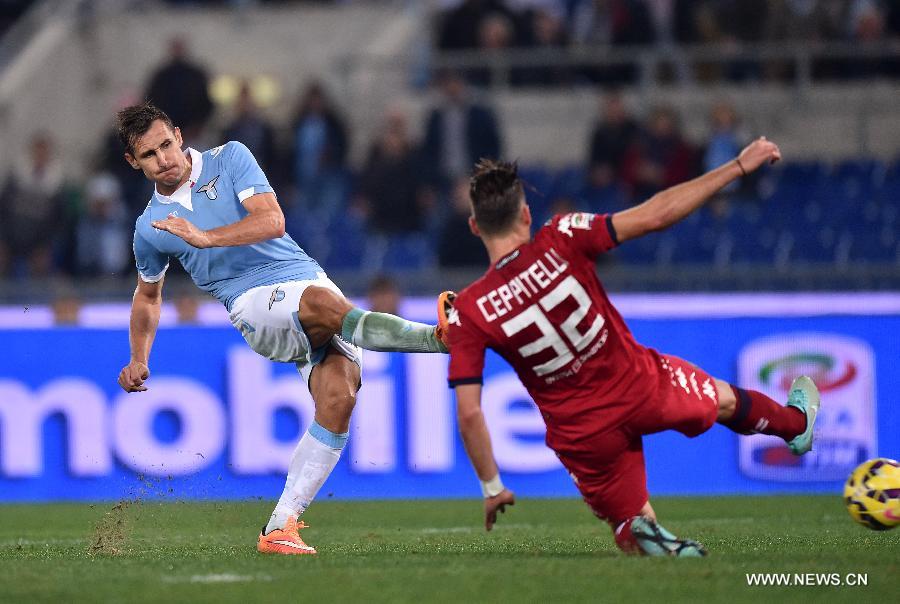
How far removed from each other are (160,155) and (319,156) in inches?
350

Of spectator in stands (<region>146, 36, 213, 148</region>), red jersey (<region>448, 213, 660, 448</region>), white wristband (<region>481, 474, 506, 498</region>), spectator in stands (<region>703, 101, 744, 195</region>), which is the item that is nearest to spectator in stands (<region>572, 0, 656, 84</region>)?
spectator in stands (<region>703, 101, 744, 195</region>)

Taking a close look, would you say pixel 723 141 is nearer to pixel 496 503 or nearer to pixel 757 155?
pixel 757 155

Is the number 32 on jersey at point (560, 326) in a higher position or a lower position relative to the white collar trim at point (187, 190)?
lower

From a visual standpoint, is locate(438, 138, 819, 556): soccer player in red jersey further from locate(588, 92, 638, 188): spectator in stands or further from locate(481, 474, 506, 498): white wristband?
locate(588, 92, 638, 188): spectator in stands

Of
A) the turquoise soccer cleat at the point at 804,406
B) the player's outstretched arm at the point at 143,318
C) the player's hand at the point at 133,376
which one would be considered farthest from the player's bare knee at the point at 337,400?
the turquoise soccer cleat at the point at 804,406

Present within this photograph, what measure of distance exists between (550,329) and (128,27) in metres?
14.5

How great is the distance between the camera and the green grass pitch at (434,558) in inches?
233

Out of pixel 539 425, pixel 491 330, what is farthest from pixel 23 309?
pixel 491 330

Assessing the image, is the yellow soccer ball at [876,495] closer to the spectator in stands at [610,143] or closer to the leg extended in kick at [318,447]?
the leg extended in kick at [318,447]

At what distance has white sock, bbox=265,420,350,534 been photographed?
784 centimetres

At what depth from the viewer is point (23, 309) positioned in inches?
532

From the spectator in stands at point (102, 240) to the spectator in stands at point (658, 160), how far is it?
533 centimetres

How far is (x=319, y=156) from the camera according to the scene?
55.3 ft

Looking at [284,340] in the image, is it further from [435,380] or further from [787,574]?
[435,380]
